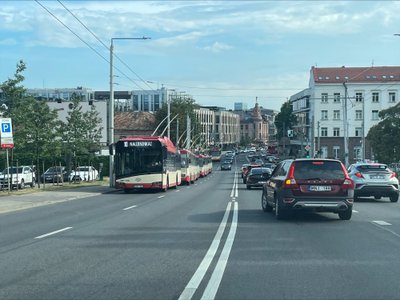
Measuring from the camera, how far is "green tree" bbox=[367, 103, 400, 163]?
5603 centimetres

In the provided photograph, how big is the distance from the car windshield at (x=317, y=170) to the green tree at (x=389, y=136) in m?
41.5

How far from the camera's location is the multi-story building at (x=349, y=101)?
9988cm

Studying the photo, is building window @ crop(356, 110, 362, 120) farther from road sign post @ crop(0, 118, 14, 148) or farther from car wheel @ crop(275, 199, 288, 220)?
car wheel @ crop(275, 199, 288, 220)

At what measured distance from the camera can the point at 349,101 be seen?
102 m

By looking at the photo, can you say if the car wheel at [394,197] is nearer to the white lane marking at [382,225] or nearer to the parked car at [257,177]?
the white lane marking at [382,225]

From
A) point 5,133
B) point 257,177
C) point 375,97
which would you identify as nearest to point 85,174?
point 257,177

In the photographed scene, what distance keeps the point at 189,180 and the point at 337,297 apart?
4378 centimetres

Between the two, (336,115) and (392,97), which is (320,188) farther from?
(392,97)

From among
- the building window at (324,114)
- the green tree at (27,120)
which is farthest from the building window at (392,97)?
the green tree at (27,120)

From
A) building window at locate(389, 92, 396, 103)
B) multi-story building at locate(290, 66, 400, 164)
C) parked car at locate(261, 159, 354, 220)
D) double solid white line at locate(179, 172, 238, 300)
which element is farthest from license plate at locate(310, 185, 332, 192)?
building window at locate(389, 92, 396, 103)

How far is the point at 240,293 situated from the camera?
775cm

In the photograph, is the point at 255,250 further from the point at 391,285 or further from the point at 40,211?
the point at 40,211

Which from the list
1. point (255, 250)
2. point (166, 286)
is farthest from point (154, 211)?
point (166, 286)

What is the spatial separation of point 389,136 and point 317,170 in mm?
42107
